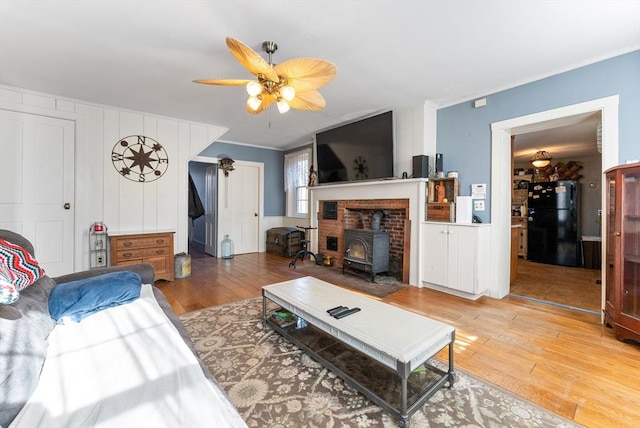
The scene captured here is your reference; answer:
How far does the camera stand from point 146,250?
12.3 feet

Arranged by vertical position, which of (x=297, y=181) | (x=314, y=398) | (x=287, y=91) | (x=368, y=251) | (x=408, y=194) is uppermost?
(x=287, y=91)

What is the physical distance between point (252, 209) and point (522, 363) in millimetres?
5349

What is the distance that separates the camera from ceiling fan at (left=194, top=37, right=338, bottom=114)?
1.88 m

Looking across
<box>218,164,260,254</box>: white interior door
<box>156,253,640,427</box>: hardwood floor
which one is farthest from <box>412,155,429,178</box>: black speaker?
<box>218,164,260,254</box>: white interior door

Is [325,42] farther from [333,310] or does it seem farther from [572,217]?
[572,217]

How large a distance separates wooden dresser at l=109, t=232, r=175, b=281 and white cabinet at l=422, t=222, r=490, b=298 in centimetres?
355

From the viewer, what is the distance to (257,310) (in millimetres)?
2777

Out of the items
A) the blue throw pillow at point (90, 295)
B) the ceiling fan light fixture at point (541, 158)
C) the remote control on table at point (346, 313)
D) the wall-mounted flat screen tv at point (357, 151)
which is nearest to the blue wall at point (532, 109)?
the wall-mounted flat screen tv at point (357, 151)

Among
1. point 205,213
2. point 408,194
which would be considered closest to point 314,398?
point 408,194

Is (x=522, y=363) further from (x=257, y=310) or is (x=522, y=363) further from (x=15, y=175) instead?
(x=15, y=175)

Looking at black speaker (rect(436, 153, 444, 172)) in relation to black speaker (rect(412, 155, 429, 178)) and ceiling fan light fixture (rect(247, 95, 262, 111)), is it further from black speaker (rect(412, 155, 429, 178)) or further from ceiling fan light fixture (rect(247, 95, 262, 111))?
ceiling fan light fixture (rect(247, 95, 262, 111))

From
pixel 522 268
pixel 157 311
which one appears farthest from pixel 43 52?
pixel 522 268

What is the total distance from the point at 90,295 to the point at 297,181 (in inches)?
190

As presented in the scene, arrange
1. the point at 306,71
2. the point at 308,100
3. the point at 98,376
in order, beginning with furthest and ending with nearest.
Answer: the point at 308,100, the point at 306,71, the point at 98,376
